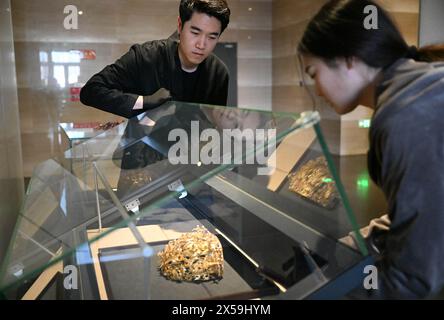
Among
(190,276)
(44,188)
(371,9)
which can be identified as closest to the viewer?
(371,9)

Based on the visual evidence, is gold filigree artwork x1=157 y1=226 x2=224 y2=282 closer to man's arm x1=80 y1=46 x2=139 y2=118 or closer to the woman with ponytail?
the woman with ponytail

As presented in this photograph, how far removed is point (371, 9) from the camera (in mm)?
830

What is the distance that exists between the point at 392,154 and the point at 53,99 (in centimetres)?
193

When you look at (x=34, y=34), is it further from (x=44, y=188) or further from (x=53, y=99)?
(x=44, y=188)

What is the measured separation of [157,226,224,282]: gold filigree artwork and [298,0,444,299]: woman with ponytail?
353 mm

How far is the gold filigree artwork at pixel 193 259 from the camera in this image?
0.96 metres

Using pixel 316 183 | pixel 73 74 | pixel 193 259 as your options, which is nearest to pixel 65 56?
pixel 73 74

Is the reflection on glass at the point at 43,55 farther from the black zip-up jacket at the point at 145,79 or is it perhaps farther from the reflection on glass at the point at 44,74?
the black zip-up jacket at the point at 145,79

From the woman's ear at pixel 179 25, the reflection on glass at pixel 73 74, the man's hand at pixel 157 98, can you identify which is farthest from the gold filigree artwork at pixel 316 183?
the reflection on glass at pixel 73 74

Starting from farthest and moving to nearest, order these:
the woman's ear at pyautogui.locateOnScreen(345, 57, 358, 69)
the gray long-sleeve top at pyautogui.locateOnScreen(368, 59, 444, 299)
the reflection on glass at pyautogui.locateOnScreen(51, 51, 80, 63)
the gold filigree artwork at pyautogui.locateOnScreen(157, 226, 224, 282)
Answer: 1. the reflection on glass at pyautogui.locateOnScreen(51, 51, 80, 63)
2. the gold filigree artwork at pyautogui.locateOnScreen(157, 226, 224, 282)
3. the woman's ear at pyautogui.locateOnScreen(345, 57, 358, 69)
4. the gray long-sleeve top at pyautogui.locateOnScreen(368, 59, 444, 299)

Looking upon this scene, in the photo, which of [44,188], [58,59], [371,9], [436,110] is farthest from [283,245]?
[58,59]

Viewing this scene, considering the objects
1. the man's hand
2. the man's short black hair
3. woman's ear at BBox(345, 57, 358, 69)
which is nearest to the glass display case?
woman's ear at BBox(345, 57, 358, 69)

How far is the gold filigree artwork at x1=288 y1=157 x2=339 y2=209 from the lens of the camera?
29.4 inches

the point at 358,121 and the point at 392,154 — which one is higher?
the point at 392,154
